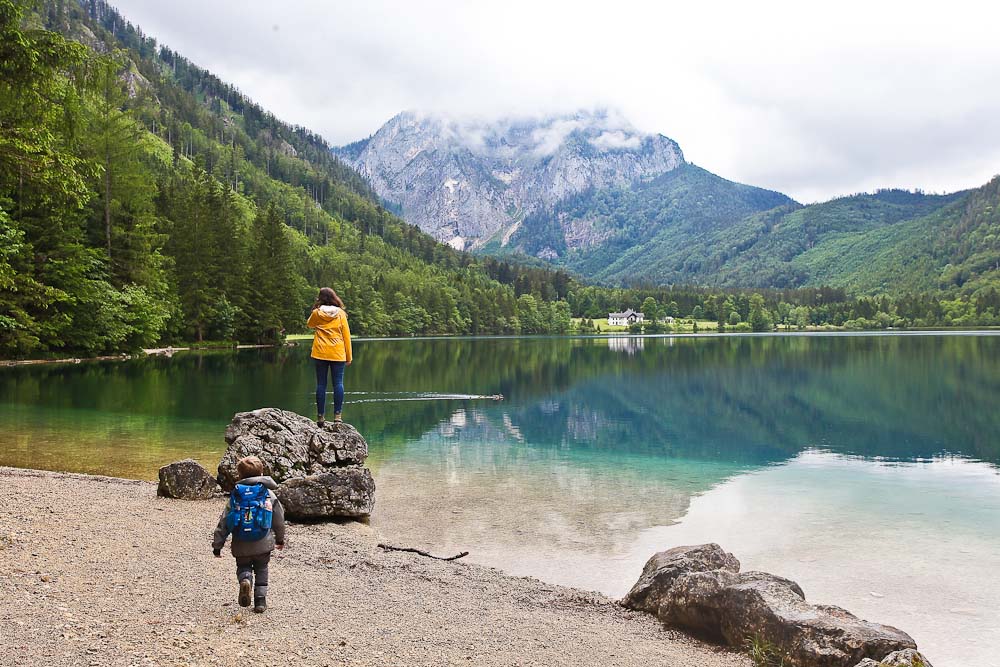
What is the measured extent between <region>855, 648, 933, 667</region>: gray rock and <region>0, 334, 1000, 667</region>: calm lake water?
2682 mm

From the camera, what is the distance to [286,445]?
16.0 m

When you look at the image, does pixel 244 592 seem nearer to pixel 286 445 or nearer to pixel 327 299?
pixel 286 445

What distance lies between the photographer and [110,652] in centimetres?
645

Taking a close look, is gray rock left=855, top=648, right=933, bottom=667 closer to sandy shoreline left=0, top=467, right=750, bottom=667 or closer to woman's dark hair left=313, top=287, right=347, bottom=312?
sandy shoreline left=0, top=467, right=750, bottom=667

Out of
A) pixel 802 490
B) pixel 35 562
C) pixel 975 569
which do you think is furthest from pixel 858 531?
pixel 35 562

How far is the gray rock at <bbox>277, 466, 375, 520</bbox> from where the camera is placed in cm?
1385

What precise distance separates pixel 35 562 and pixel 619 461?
1766 cm

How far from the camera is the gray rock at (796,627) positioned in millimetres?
7516

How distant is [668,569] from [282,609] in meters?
5.34

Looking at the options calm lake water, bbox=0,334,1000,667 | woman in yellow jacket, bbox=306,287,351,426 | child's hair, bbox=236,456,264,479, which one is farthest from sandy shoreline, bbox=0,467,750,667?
woman in yellow jacket, bbox=306,287,351,426

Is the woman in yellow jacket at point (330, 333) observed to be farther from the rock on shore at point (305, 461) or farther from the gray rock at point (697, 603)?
the gray rock at point (697, 603)

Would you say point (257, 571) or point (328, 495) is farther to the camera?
point (328, 495)

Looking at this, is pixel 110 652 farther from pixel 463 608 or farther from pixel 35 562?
pixel 463 608

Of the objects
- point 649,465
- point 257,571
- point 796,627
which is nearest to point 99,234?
point 649,465
